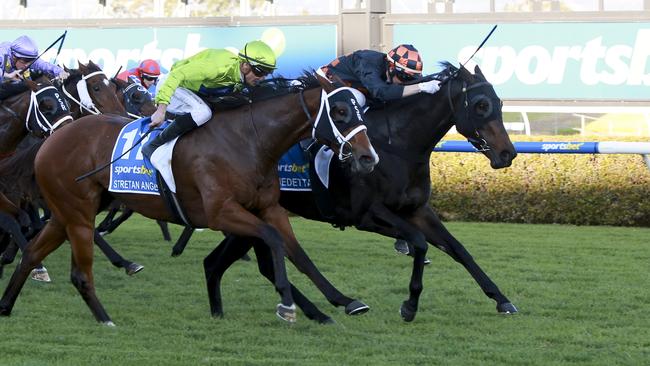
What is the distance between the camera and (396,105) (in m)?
6.72

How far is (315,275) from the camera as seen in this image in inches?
228

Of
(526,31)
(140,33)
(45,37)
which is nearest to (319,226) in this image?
(526,31)

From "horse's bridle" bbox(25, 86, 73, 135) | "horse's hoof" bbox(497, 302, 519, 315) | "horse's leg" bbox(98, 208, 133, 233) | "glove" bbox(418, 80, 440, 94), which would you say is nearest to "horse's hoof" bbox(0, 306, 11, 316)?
"horse's bridle" bbox(25, 86, 73, 135)

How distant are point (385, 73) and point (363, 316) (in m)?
1.49

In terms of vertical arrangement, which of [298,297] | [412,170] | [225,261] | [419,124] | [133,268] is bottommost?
[133,268]

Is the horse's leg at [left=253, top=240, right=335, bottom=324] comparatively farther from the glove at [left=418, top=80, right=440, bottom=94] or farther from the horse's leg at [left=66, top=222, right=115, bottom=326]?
the glove at [left=418, top=80, right=440, bottom=94]

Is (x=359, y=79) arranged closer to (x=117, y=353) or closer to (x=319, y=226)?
(x=117, y=353)

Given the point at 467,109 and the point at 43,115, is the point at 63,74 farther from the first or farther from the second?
the point at 467,109

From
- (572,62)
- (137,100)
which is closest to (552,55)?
(572,62)

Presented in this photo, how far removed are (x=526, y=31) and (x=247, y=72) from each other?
25.3 feet

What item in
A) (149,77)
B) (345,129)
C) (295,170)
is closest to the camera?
(345,129)

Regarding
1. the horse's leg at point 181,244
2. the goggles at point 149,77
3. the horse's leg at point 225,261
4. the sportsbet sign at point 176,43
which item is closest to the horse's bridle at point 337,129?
the horse's leg at point 225,261

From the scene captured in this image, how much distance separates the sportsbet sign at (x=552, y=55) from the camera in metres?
13.0

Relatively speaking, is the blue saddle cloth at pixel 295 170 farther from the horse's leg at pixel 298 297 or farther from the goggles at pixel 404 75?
the goggles at pixel 404 75
